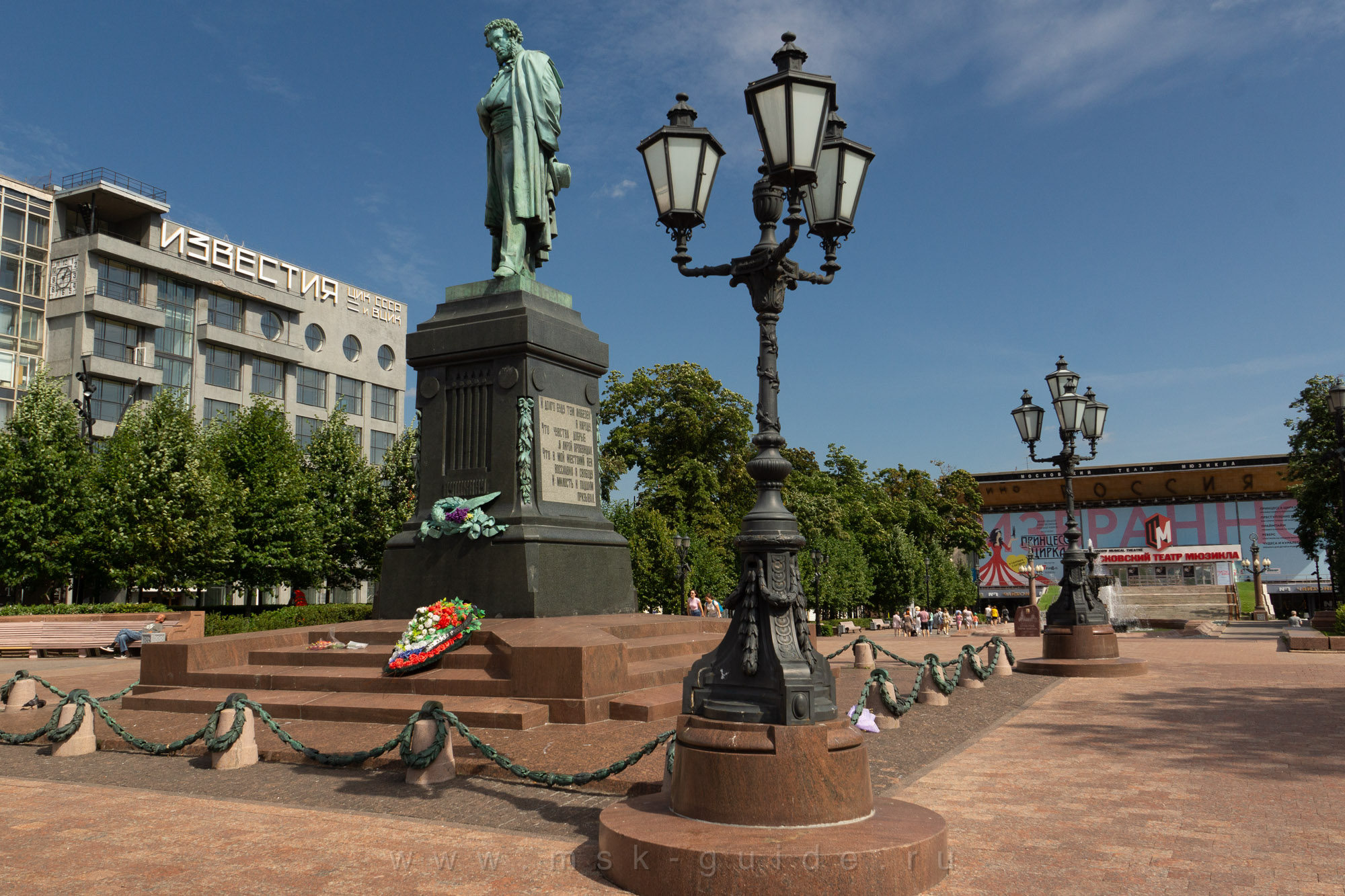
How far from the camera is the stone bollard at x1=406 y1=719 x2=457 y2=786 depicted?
25.8 ft

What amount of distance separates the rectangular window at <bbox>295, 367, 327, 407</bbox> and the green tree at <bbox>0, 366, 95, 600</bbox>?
2787 cm

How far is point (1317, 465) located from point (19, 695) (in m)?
43.0

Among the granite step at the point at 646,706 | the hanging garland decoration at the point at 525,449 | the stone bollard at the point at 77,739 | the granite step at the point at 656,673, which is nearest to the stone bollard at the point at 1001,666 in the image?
the granite step at the point at 656,673

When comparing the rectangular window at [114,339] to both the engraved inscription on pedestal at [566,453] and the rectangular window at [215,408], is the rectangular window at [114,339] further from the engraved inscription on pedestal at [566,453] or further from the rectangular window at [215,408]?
the engraved inscription on pedestal at [566,453]

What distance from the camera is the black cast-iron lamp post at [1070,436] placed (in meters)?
16.8

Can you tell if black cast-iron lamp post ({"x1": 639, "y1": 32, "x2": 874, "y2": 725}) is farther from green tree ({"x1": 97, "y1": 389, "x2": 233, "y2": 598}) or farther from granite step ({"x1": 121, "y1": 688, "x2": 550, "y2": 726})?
green tree ({"x1": 97, "y1": 389, "x2": 233, "y2": 598})

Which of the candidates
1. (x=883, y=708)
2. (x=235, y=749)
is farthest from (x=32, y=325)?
(x=883, y=708)

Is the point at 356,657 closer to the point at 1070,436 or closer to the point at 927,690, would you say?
the point at 927,690

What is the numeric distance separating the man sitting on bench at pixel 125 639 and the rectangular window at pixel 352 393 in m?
40.8

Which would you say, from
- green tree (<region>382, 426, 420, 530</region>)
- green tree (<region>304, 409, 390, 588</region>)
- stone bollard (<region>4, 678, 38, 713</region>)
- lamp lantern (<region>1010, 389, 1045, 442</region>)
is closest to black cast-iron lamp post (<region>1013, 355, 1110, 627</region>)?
lamp lantern (<region>1010, 389, 1045, 442</region>)

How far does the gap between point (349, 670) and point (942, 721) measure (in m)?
7.12

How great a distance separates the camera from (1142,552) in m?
74.7

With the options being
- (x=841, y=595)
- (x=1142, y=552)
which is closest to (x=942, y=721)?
(x=841, y=595)

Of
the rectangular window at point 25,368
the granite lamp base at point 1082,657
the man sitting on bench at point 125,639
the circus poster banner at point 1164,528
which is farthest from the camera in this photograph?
the circus poster banner at point 1164,528
